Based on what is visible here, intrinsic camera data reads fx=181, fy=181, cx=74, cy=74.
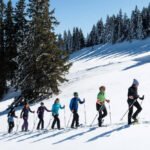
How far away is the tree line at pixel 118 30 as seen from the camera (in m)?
80.1

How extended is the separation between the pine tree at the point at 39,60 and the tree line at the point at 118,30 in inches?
2501

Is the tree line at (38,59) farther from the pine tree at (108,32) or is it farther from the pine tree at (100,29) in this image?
the pine tree at (100,29)

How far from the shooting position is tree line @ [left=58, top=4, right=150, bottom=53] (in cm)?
8007

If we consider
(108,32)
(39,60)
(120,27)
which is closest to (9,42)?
(39,60)

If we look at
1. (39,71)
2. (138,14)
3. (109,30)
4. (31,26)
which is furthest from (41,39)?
(109,30)

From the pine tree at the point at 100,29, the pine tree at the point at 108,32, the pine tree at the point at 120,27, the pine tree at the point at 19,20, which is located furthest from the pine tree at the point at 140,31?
the pine tree at the point at 19,20

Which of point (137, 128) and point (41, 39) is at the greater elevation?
point (41, 39)

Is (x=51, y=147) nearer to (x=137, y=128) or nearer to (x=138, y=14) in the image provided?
(x=137, y=128)

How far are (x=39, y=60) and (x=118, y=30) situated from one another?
78.1 m

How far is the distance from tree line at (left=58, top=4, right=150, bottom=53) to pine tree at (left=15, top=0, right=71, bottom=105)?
208ft

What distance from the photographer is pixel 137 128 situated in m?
7.12

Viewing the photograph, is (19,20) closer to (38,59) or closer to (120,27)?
(38,59)

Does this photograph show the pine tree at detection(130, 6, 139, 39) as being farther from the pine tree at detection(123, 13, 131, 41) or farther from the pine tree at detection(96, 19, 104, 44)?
the pine tree at detection(96, 19, 104, 44)

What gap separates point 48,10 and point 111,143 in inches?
787
